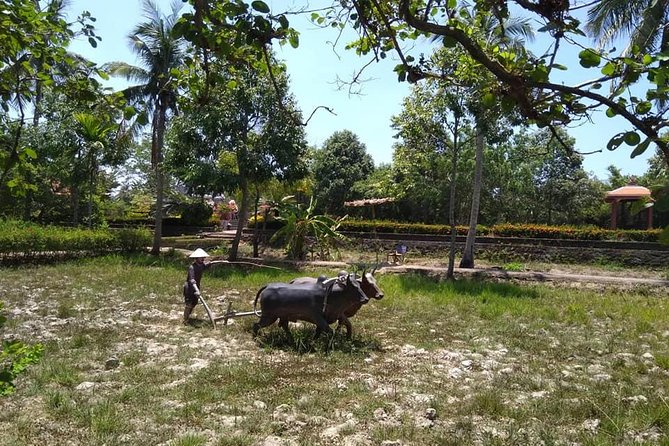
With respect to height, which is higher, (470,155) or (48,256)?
(470,155)

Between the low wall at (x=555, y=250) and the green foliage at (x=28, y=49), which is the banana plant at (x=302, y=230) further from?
the green foliage at (x=28, y=49)

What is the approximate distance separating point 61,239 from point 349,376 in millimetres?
14719

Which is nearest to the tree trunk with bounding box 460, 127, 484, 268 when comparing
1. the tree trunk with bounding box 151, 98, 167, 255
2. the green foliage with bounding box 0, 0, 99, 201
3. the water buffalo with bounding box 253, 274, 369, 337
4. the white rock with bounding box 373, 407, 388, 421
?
the water buffalo with bounding box 253, 274, 369, 337

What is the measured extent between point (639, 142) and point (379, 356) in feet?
19.1

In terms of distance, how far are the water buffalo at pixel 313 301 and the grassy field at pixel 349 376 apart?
0.31m

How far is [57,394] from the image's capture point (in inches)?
204

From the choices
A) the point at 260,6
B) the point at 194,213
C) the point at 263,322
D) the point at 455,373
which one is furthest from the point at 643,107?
the point at 194,213

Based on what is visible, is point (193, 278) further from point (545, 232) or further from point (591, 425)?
point (545, 232)

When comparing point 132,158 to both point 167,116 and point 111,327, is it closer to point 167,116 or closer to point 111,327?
point 167,116

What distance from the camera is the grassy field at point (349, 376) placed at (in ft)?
15.3

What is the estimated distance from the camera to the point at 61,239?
17797 mm

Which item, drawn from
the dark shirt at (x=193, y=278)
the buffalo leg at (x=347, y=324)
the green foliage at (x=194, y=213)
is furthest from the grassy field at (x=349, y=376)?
the green foliage at (x=194, y=213)

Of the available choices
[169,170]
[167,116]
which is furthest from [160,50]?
[169,170]

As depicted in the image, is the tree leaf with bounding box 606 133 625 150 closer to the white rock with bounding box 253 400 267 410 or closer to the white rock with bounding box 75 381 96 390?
the white rock with bounding box 253 400 267 410
